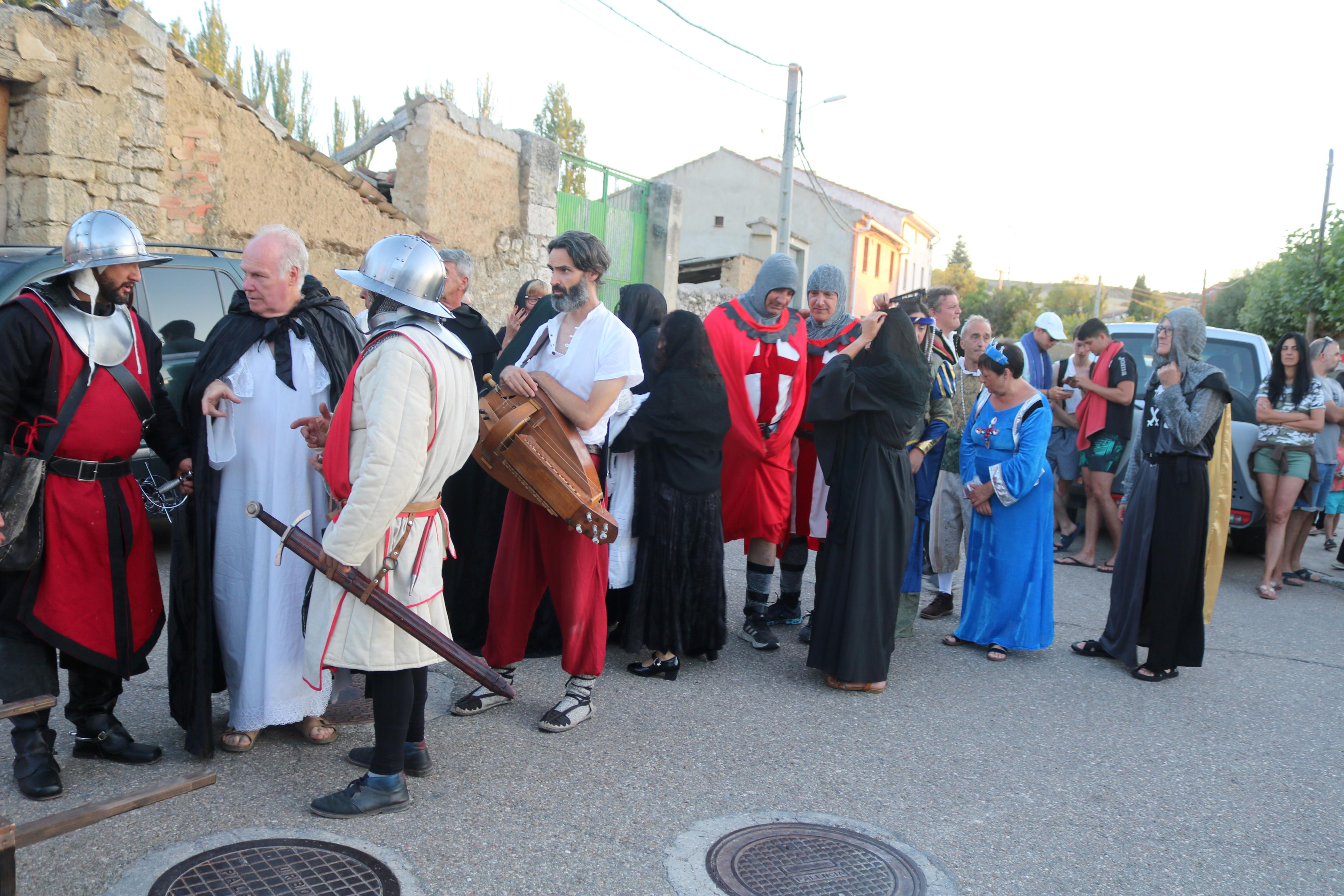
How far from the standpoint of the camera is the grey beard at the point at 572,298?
13.8ft

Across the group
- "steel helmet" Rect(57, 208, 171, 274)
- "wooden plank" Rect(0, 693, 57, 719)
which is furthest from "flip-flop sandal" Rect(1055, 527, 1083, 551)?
"wooden plank" Rect(0, 693, 57, 719)

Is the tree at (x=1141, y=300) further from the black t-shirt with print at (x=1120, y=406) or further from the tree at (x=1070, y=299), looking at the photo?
the black t-shirt with print at (x=1120, y=406)

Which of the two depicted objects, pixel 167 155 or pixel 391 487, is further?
pixel 167 155

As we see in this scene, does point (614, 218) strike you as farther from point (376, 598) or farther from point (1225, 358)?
point (376, 598)

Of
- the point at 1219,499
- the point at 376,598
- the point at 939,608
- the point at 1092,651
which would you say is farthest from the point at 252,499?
the point at 1219,499

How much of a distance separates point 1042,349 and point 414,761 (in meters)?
7.26

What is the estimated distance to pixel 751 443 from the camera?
545cm

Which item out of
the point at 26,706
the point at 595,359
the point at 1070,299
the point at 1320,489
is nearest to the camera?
the point at 26,706

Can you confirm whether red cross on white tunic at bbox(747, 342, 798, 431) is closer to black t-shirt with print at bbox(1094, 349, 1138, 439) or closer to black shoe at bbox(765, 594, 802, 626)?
black shoe at bbox(765, 594, 802, 626)

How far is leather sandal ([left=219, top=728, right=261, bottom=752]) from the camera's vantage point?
145 inches

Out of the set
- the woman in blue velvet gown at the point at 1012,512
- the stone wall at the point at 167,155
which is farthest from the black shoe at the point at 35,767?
the stone wall at the point at 167,155

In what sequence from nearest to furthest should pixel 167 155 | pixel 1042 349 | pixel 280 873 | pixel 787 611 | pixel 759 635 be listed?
pixel 280 873 → pixel 759 635 → pixel 787 611 → pixel 167 155 → pixel 1042 349

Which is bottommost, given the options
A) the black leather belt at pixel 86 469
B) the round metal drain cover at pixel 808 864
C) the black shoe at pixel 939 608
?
the round metal drain cover at pixel 808 864

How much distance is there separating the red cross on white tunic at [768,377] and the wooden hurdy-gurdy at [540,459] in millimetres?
1703
